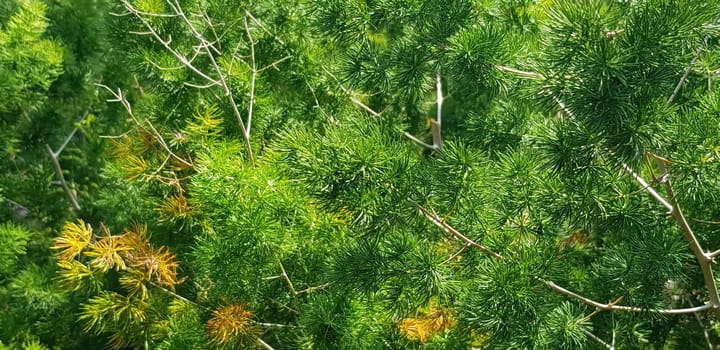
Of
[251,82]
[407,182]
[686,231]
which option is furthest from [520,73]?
[251,82]

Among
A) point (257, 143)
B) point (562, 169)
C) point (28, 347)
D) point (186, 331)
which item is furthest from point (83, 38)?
point (562, 169)

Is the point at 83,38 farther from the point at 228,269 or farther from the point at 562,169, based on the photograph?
the point at 562,169

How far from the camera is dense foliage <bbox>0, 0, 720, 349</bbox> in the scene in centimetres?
144

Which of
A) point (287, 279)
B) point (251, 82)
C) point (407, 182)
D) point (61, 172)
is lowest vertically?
point (61, 172)

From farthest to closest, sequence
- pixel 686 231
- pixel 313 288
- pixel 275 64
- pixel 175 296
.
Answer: pixel 275 64 < pixel 175 296 < pixel 313 288 < pixel 686 231

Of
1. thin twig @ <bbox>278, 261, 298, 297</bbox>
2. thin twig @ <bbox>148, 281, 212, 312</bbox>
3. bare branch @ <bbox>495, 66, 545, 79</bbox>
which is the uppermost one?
bare branch @ <bbox>495, 66, 545, 79</bbox>

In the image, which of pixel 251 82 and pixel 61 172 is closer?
pixel 251 82

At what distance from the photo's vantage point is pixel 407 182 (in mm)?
1585

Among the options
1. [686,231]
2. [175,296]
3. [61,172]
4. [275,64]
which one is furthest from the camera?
[61,172]

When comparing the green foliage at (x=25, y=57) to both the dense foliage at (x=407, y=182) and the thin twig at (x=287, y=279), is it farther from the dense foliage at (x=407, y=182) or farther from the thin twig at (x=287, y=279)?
the thin twig at (x=287, y=279)

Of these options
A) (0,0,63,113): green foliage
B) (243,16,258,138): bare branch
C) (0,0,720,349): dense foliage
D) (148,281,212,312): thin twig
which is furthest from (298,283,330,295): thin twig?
(0,0,63,113): green foliage

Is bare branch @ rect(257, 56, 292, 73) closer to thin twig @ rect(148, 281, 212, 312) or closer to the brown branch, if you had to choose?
thin twig @ rect(148, 281, 212, 312)

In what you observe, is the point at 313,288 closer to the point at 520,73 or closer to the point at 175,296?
the point at 175,296

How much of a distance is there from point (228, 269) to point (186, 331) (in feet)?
1.39
